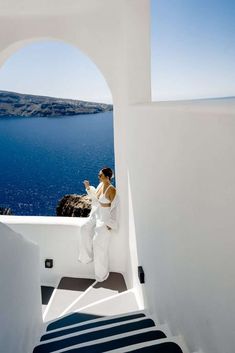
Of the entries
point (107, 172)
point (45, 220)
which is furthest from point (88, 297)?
point (107, 172)

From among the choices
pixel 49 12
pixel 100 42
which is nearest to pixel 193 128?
pixel 100 42

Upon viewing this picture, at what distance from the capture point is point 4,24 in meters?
4.19

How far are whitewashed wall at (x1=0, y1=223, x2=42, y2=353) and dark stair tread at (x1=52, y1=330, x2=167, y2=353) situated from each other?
39 centimetres

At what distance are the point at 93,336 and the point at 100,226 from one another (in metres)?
1.91

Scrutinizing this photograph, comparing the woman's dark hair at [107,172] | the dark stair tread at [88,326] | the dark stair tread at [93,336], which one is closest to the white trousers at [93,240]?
the woman's dark hair at [107,172]

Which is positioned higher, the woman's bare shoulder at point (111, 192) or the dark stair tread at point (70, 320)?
the woman's bare shoulder at point (111, 192)

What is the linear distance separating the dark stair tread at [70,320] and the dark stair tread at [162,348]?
144 centimetres

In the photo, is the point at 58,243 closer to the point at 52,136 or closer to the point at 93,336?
the point at 93,336

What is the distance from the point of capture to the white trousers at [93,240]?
4.50 metres

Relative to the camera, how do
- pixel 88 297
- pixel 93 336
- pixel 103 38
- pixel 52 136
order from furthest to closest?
1. pixel 52 136
2. pixel 88 297
3. pixel 103 38
4. pixel 93 336

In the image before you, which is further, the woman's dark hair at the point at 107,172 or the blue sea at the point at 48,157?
the blue sea at the point at 48,157

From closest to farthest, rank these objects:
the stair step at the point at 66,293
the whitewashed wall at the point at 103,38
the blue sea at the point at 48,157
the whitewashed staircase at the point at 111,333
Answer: the whitewashed staircase at the point at 111,333, the whitewashed wall at the point at 103,38, the stair step at the point at 66,293, the blue sea at the point at 48,157

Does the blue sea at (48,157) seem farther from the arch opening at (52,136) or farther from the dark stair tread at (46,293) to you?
the dark stair tread at (46,293)

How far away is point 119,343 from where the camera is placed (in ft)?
7.82
